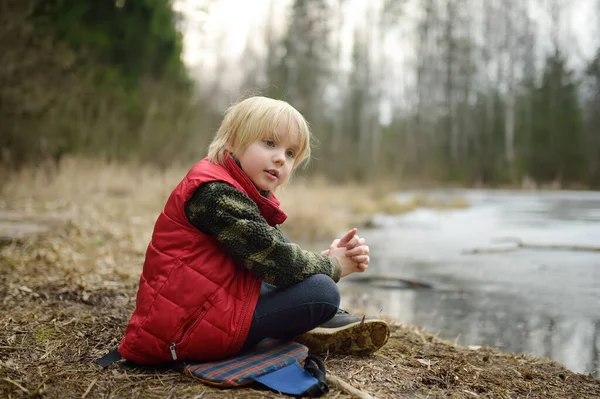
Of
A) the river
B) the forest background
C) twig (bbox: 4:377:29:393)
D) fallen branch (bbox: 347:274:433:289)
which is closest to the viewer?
twig (bbox: 4:377:29:393)

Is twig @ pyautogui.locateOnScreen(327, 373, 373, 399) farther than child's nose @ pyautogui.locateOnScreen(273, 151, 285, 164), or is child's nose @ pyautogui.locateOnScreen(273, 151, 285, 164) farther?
child's nose @ pyautogui.locateOnScreen(273, 151, 285, 164)

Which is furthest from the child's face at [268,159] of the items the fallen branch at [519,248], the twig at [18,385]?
the fallen branch at [519,248]

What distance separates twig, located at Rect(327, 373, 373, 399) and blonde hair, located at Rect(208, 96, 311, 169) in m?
0.88

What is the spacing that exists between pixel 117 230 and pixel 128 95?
6.98 m

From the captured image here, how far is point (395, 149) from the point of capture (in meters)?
23.7

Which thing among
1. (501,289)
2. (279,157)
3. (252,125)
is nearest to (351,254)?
(279,157)

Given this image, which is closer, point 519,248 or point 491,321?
point 491,321

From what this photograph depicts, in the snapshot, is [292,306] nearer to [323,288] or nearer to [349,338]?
[323,288]

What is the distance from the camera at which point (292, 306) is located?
6.22ft

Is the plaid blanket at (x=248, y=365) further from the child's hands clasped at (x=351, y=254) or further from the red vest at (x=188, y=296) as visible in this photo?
the child's hands clasped at (x=351, y=254)

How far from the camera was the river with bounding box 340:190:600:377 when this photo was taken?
2.90 m

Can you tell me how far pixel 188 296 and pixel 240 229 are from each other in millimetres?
296

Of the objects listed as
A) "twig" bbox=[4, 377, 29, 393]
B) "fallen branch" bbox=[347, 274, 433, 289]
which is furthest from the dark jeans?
"fallen branch" bbox=[347, 274, 433, 289]

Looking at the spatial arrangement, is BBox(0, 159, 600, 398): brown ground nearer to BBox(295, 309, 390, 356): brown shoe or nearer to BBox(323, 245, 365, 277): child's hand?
BBox(295, 309, 390, 356): brown shoe
